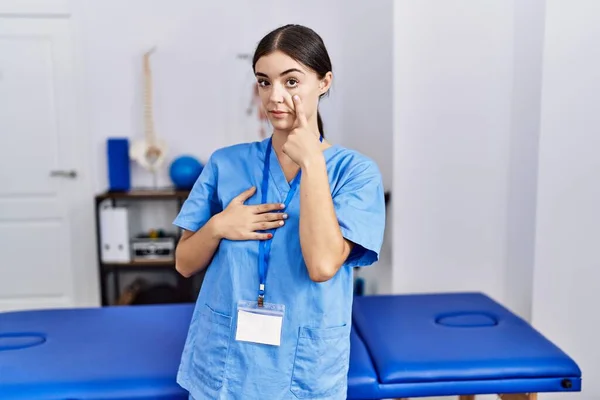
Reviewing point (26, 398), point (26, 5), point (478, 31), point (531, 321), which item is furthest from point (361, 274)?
point (26, 5)

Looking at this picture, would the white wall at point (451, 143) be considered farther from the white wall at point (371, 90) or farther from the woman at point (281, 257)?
the woman at point (281, 257)

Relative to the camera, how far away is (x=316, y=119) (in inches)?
46.0

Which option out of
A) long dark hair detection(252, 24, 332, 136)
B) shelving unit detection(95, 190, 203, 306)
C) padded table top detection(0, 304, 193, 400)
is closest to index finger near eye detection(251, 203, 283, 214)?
long dark hair detection(252, 24, 332, 136)

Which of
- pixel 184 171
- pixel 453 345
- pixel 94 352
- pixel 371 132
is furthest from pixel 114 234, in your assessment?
pixel 453 345

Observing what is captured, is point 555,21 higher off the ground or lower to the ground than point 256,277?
higher

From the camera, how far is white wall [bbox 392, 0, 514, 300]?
229 cm

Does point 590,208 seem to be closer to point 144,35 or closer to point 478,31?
point 478,31

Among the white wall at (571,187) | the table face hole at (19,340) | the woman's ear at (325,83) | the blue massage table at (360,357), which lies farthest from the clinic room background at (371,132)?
the table face hole at (19,340)

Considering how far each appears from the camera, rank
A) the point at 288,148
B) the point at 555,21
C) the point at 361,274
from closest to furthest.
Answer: the point at 288,148
the point at 555,21
the point at 361,274

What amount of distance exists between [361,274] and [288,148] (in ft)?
7.96

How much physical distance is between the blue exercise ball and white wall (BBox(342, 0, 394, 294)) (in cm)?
98

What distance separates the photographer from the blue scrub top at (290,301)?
3.55 feet

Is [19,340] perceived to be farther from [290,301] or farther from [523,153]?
[523,153]

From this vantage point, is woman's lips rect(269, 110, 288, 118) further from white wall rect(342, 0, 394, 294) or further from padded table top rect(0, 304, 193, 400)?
white wall rect(342, 0, 394, 294)
